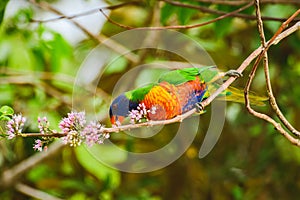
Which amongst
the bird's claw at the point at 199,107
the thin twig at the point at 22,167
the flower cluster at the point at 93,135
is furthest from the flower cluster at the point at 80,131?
the thin twig at the point at 22,167

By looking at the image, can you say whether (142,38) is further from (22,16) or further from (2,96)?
(2,96)

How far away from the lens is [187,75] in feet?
2.28

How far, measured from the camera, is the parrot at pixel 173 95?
2.14 ft

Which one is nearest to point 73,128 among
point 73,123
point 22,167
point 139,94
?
point 73,123

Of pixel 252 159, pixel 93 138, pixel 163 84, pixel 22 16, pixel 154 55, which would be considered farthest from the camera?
pixel 252 159

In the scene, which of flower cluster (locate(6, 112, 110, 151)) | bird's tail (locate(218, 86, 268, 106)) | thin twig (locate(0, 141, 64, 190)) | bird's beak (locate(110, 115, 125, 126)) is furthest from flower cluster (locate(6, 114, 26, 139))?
thin twig (locate(0, 141, 64, 190))

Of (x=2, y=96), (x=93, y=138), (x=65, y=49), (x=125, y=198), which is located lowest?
(x=125, y=198)

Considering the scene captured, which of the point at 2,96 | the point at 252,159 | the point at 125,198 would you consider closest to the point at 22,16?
the point at 2,96

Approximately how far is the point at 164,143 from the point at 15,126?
3.16 feet

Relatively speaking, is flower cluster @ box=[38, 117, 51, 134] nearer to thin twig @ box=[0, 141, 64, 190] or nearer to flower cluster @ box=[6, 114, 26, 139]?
flower cluster @ box=[6, 114, 26, 139]

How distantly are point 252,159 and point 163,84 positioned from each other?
1.00 m

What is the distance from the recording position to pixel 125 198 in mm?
1536

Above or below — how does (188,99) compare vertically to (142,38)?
below

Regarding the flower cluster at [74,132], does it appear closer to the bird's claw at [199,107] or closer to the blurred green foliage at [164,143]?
the bird's claw at [199,107]
